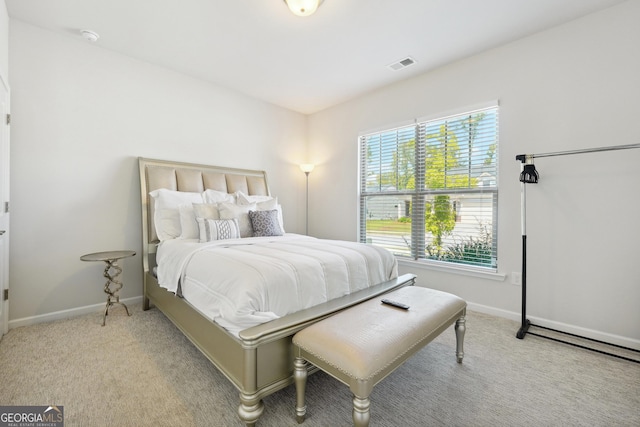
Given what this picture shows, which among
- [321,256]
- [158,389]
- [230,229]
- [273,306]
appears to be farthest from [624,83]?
[158,389]

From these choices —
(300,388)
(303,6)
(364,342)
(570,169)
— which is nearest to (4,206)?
(300,388)

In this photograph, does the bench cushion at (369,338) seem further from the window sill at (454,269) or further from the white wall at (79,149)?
the white wall at (79,149)

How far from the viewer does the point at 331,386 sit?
176 cm

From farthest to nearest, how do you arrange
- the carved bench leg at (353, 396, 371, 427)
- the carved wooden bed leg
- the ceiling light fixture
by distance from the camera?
the ceiling light fixture, the carved wooden bed leg, the carved bench leg at (353, 396, 371, 427)

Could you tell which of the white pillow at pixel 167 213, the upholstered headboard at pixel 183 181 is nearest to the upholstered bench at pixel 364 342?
the white pillow at pixel 167 213

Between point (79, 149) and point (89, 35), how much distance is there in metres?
1.09

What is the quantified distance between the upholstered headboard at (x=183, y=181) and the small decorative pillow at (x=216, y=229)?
0.79 m

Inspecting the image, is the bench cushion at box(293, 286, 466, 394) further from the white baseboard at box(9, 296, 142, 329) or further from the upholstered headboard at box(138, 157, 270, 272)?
the white baseboard at box(9, 296, 142, 329)

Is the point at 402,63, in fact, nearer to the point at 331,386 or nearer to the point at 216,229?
the point at 216,229

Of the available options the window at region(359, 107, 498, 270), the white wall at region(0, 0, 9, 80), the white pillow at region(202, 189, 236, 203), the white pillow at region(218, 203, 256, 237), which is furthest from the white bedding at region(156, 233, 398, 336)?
the white wall at region(0, 0, 9, 80)

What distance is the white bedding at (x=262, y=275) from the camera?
1.55 meters

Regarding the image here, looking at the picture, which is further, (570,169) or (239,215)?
(239,215)

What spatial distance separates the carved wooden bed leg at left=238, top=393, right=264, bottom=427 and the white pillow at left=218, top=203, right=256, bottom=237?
176cm

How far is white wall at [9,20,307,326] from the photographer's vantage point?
8.46 ft
